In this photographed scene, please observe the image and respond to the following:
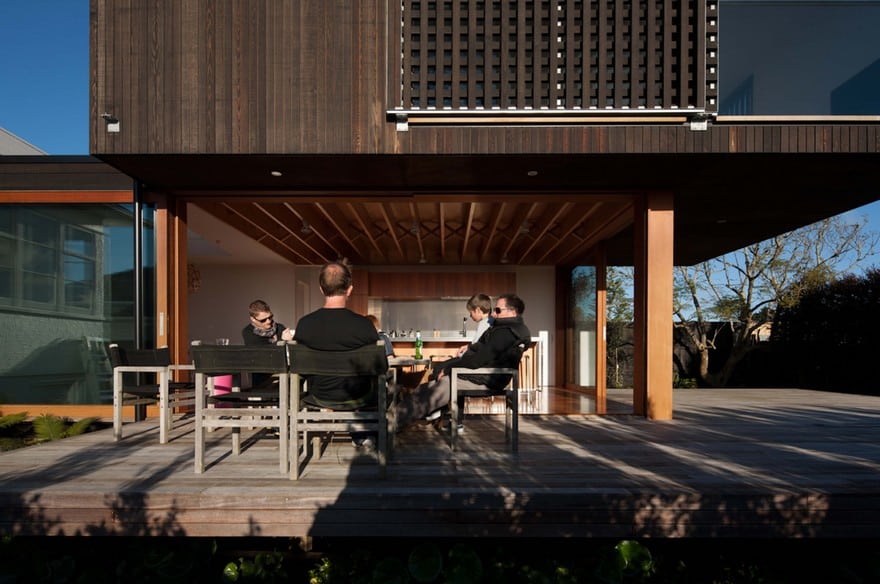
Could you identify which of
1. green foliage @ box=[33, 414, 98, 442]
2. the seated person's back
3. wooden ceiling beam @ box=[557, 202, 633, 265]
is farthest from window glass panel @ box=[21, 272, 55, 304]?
wooden ceiling beam @ box=[557, 202, 633, 265]

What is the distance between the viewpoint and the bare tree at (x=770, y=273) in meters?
11.9

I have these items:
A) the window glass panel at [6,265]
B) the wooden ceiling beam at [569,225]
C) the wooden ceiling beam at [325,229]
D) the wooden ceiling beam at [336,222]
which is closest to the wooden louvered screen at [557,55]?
the wooden ceiling beam at [569,225]

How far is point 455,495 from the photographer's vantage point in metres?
2.37

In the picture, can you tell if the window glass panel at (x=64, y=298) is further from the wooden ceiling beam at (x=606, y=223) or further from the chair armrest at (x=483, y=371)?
the wooden ceiling beam at (x=606, y=223)

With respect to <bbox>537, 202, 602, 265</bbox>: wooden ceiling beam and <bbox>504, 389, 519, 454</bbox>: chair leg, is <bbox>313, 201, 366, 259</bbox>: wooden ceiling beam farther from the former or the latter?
<bbox>504, 389, 519, 454</bbox>: chair leg

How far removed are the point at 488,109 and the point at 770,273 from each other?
1126cm

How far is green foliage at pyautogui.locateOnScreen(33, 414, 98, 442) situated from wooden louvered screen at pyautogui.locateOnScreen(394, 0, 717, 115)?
391 centimetres

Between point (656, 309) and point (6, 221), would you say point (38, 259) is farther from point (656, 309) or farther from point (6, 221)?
point (656, 309)

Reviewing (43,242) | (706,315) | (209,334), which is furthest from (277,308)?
(706,315)

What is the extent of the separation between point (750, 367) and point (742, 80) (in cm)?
926

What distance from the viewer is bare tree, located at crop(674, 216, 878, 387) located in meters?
11.9

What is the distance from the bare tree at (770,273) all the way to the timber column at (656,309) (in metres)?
8.64

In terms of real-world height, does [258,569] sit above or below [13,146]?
below

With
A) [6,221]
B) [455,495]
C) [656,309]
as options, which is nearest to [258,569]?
[455,495]
